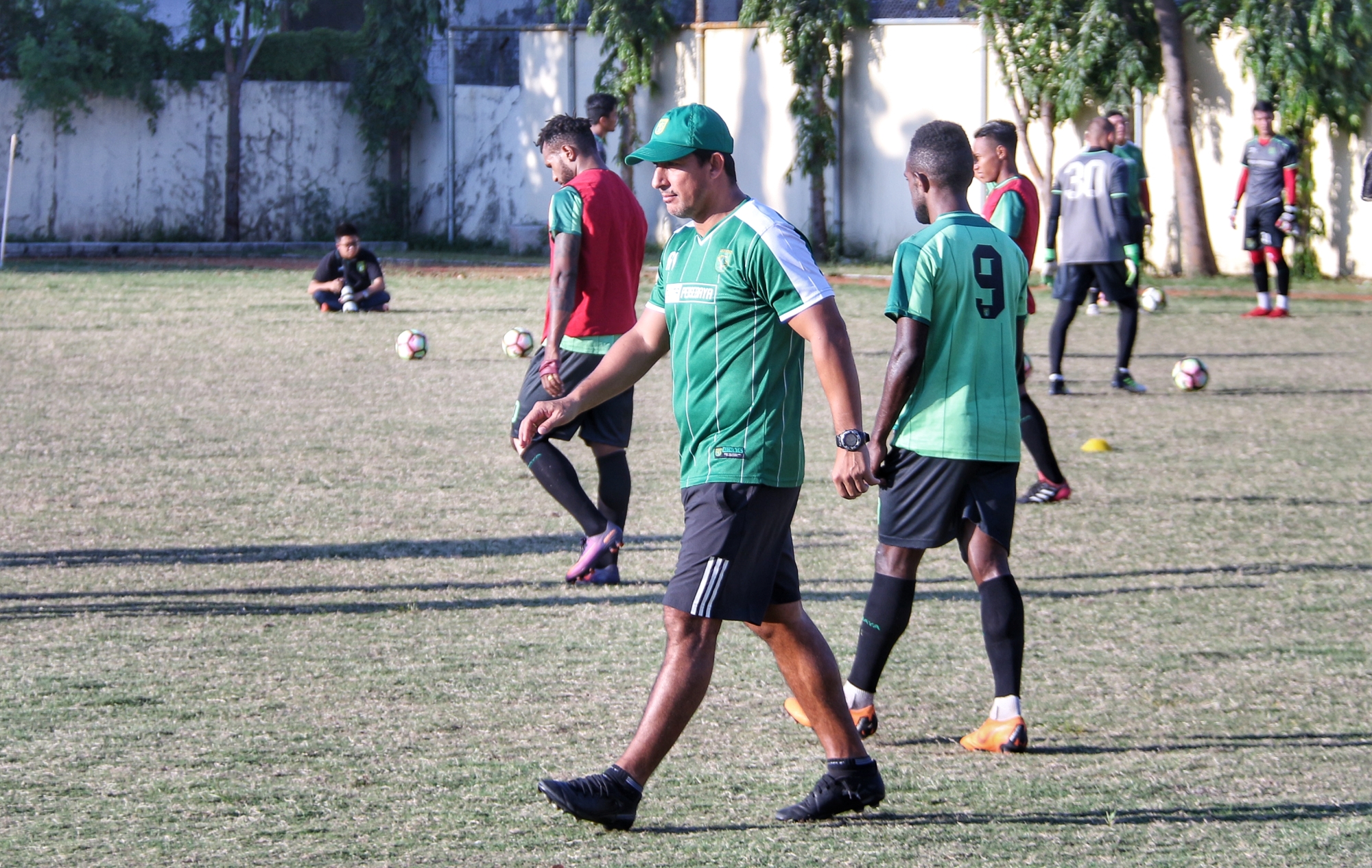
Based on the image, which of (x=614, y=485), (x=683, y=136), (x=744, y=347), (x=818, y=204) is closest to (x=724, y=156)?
(x=683, y=136)

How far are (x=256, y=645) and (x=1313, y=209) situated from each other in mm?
19927

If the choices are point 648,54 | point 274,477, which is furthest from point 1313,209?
point 274,477

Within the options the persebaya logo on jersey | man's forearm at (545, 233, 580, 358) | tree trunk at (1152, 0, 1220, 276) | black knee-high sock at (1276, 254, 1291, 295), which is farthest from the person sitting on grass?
the persebaya logo on jersey

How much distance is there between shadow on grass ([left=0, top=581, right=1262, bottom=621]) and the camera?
655 cm

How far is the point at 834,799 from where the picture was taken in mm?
4289

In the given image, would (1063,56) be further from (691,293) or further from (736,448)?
(736,448)

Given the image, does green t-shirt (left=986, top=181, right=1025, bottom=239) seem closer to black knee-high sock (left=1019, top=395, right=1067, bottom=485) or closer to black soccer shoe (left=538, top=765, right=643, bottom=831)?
black knee-high sock (left=1019, top=395, right=1067, bottom=485)

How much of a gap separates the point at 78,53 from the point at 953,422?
2669 centimetres

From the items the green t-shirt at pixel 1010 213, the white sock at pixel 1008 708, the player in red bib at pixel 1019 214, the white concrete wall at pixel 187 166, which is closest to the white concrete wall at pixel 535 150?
the white concrete wall at pixel 187 166

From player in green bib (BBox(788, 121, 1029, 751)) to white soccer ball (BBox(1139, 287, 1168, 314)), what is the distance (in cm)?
1407

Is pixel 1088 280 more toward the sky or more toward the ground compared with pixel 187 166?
more toward the ground

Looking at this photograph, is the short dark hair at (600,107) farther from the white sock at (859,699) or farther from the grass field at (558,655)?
the white sock at (859,699)

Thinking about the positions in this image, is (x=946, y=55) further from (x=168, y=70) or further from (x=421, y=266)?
(x=168, y=70)

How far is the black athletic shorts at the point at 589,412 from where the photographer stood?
7051 millimetres
